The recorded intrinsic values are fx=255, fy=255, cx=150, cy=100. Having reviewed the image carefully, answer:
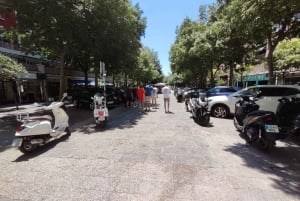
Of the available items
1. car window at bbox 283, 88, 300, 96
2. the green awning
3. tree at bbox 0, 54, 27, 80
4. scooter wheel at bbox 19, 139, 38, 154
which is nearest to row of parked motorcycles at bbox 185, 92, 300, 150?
car window at bbox 283, 88, 300, 96

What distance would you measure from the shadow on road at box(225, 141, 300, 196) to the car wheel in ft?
17.8

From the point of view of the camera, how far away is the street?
13.6 ft

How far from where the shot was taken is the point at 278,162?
5.79 meters

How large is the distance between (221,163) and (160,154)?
1.46 metres

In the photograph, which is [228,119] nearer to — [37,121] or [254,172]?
[254,172]

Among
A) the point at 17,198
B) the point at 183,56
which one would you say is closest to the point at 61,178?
the point at 17,198

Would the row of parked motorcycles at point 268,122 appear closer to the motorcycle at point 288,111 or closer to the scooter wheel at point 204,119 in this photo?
the motorcycle at point 288,111

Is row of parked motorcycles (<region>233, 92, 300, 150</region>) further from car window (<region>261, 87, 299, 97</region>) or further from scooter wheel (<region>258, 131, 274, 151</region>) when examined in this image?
car window (<region>261, 87, 299, 97</region>)

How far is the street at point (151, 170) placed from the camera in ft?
13.6

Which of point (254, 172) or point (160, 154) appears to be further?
point (160, 154)

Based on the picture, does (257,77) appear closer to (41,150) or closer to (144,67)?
(144,67)

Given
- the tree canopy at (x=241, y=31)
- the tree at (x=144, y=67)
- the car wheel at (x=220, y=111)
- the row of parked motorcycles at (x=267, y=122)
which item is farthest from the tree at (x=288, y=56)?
the tree at (x=144, y=67)

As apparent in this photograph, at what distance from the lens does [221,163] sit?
18.5ft

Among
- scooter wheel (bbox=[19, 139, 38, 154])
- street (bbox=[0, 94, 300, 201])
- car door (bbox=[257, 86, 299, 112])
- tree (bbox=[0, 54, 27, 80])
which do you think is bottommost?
street (bbox=[0, 94, 300, 201])
